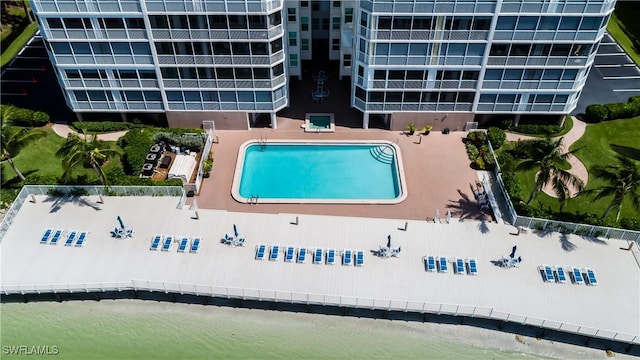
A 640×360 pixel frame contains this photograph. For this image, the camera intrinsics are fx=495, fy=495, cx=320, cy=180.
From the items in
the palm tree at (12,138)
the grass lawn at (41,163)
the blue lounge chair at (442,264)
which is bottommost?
the blue lounge chair at (442,264)

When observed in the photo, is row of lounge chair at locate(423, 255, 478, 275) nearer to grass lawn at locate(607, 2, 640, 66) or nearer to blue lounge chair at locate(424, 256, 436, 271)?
blue lounge chair at locate(424, 256, 436, 271)

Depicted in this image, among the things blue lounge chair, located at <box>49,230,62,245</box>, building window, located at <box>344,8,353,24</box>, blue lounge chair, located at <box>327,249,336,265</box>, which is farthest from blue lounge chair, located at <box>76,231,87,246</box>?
Result: building window, located at <box>344,8,353,24</box>

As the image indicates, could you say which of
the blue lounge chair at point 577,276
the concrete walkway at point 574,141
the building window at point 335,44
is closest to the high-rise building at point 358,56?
the concrete walkway at point 574,141

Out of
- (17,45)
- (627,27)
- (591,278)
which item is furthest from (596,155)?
(17,45)

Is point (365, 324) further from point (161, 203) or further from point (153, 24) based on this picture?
point (153, 24)

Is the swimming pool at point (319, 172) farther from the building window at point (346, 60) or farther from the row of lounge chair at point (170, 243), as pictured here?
the building window at point (346, 60)

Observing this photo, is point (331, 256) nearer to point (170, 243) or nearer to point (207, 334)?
point (207, 334)
